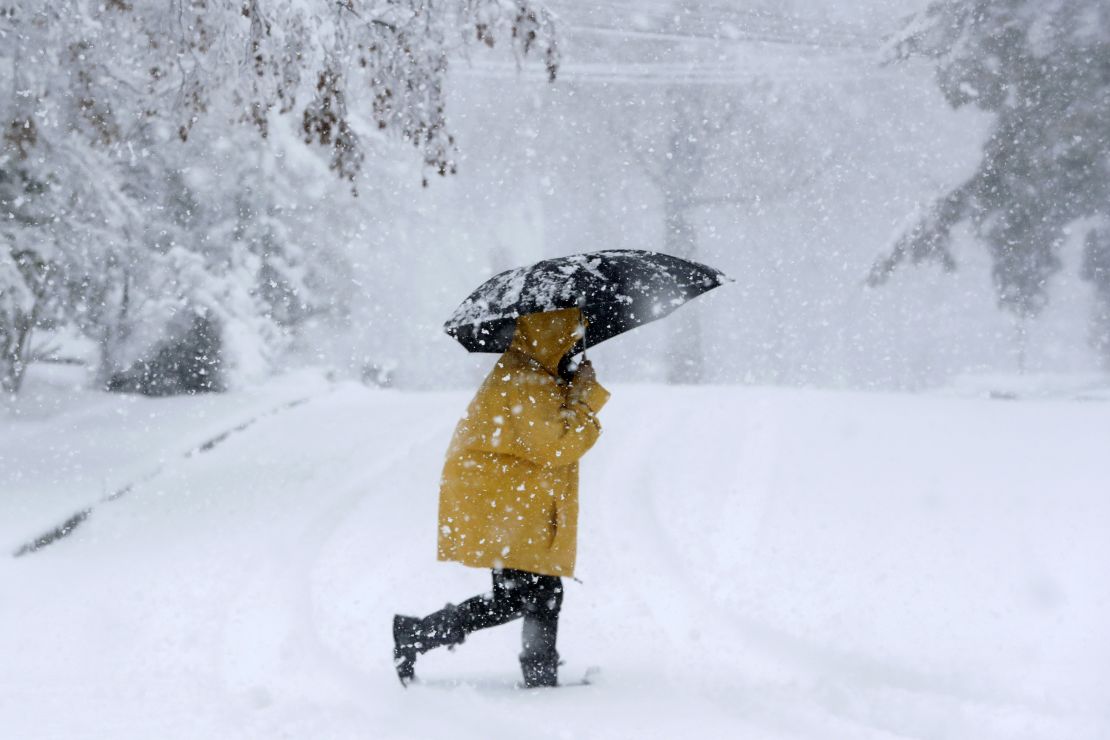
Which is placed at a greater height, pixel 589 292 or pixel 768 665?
pixel 589 292

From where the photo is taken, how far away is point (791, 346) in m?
31.6

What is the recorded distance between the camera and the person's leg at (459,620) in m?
4.64

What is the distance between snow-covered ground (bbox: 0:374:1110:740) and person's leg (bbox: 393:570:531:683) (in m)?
0.20

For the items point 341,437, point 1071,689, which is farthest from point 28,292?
point 1071,689

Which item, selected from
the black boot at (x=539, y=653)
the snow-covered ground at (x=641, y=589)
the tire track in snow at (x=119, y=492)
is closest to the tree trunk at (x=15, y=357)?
the snow-covered ground at (x=641, y=589)

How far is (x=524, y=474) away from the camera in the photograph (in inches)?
178

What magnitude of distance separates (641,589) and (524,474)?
103 inches

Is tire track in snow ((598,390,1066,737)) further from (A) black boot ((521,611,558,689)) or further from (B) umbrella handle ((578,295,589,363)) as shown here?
(B) umbrella handle ((578,295,589,363))

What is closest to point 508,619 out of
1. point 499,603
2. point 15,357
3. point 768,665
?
point 499,603

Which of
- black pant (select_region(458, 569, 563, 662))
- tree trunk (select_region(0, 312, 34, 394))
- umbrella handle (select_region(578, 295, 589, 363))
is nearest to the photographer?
umbrella handle (select_region(578, 295, 589, 363))

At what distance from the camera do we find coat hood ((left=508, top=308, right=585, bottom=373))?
4.46 meters

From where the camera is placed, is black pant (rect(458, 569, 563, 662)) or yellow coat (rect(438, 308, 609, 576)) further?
black pant (rect(458, 569, 563, 662))

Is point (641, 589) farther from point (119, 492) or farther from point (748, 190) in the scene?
point (748, 190)

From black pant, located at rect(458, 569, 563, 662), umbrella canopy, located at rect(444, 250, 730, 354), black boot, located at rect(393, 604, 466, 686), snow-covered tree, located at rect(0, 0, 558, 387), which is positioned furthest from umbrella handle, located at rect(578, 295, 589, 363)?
snow-covered tree, located at rect(0, 0, 558, 387)
